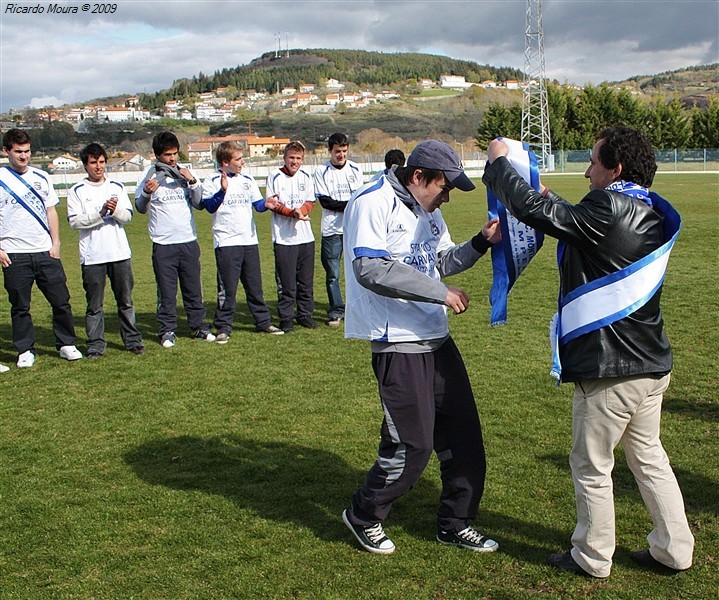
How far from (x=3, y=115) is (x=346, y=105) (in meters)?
92.2

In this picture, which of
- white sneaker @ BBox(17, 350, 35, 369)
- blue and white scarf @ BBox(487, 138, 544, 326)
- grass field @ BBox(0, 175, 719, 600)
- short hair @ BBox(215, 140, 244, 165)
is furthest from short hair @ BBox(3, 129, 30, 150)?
blue and white scarf @ BBox(487, 138, 544, 326)

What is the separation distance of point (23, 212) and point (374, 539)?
18.7ft

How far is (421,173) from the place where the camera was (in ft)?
12.2

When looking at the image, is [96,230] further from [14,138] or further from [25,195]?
[14,138]

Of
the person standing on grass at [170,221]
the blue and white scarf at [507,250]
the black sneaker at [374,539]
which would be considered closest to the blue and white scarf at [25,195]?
the person standing on grass at [170,221]

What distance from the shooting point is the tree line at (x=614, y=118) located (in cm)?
7156

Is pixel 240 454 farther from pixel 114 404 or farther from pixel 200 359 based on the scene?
pixel 200 359

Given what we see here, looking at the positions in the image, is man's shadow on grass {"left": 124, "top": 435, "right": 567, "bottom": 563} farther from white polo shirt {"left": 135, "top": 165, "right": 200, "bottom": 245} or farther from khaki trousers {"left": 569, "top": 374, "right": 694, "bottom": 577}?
white polo shirt {"left": 135, "top": 165, "right": 200, "bottom": 245}

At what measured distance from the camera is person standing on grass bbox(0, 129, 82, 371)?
7680mm

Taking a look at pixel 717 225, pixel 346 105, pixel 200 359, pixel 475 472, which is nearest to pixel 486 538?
pixel 475 472

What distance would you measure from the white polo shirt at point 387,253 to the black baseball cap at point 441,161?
0.67ft

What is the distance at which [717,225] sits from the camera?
17.8 m

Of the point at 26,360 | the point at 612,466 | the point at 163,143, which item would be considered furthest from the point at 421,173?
the point at 26,360

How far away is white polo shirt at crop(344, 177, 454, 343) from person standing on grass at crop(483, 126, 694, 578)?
1.54 ft
